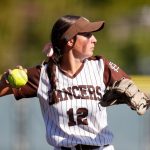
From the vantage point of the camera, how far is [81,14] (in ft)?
34.9

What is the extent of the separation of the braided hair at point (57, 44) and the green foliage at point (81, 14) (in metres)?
5.37

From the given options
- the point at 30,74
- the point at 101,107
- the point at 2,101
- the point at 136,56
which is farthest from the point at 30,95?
the point at 136,56

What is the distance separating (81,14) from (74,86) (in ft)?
20.6

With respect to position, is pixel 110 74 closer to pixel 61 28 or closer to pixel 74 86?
pixel 74 86

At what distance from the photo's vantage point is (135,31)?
35.8 ft

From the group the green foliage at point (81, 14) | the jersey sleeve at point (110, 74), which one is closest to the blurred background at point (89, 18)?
the green foliage at point (81, 14)

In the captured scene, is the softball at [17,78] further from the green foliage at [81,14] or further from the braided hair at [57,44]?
the green foliage at [81,14]

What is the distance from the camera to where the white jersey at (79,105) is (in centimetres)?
438

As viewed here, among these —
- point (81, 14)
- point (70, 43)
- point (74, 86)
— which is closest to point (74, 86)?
point (74, 86)

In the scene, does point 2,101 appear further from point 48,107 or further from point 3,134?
point 48,107

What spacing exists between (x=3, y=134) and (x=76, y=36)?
240 cm

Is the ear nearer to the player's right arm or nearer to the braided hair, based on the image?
the braided hair

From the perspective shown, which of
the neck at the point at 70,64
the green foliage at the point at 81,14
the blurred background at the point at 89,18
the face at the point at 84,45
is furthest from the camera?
the green foliage at the point at 81,14

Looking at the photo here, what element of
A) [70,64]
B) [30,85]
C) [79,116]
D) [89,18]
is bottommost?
[89,18]
